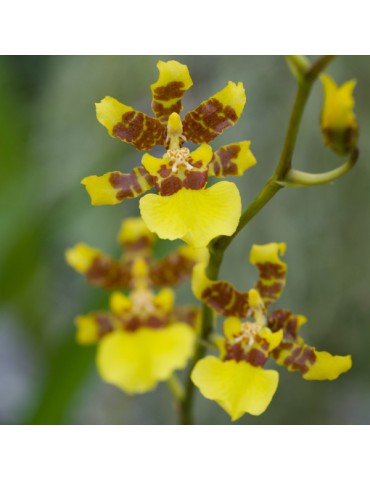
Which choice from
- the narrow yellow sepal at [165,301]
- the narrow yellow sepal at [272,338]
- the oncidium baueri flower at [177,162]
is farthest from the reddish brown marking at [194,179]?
the narrow yellow sepal at [165,301]

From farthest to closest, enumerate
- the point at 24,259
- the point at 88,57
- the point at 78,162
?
the point at 88,57, the point at 78,162, the point at 24,259

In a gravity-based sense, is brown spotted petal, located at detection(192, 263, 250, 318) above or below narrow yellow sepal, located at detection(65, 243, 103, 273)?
above

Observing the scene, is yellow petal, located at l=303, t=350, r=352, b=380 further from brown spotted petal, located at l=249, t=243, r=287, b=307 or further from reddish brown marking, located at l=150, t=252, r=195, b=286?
reddish brown marking, located at l=150, t=252, r=195, b=286

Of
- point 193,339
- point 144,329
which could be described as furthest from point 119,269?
point 193,339

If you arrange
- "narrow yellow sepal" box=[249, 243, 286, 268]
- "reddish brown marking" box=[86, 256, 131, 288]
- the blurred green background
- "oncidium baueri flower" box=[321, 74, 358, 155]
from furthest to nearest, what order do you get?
the blurred green background
"reddish brown marking" box=[86, 256, 131, 288]
"narrow yellow sepal" box=[249, 243, 286, 268]
"oncidium baueri flower" box=[321, 74, 358, 155]

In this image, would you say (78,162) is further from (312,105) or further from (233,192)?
(233,192)

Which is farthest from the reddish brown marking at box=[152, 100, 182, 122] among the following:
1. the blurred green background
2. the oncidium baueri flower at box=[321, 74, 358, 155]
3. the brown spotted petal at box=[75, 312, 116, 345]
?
the blurred green background
